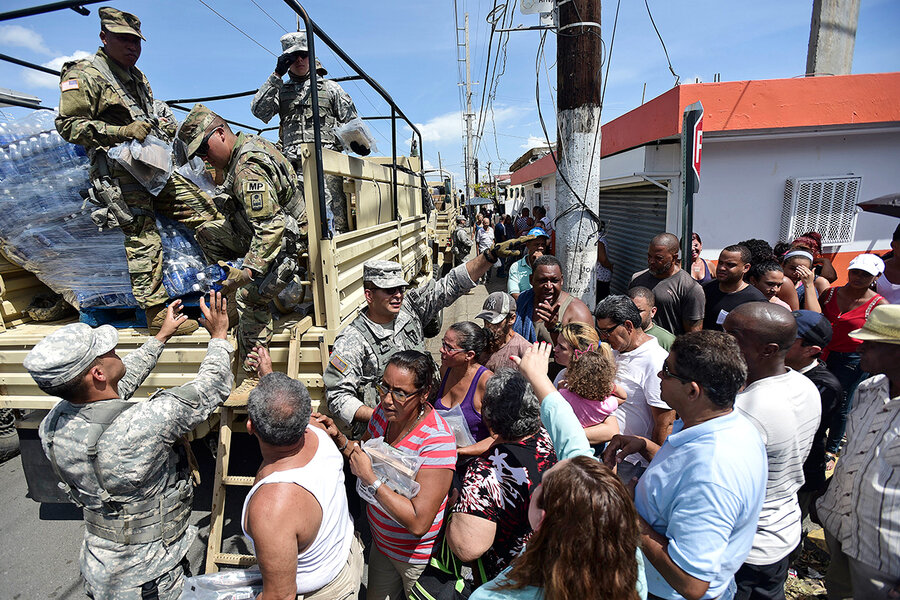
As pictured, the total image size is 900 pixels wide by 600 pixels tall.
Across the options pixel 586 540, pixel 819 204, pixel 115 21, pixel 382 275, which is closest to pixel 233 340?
pixel 382 275

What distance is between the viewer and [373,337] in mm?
2623

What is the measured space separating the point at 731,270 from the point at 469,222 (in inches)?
678

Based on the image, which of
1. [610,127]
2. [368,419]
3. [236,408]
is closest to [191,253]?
[236,408]

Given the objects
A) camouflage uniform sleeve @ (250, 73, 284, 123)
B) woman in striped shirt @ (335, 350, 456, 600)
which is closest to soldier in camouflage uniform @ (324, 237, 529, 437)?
woman in striped shirt @ (335, 350, 456, 600)

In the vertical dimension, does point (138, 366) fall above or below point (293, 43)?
below

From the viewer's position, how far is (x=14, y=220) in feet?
10.1

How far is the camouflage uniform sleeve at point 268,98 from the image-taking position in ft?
12.8

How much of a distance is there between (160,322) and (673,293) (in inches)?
144

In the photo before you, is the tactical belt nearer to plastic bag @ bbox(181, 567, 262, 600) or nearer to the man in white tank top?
plastic bag @ bbox(181, 567, 262, 600)

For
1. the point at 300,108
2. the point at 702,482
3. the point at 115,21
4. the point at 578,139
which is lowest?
the point at 702,482

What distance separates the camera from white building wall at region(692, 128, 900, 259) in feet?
16.8

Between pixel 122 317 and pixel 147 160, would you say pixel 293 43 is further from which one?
pixel 122 317

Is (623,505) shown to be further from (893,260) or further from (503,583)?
(893,260)

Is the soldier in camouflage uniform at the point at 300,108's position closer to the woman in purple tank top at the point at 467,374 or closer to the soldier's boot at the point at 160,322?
the soldier's boot at the point at 160,322
